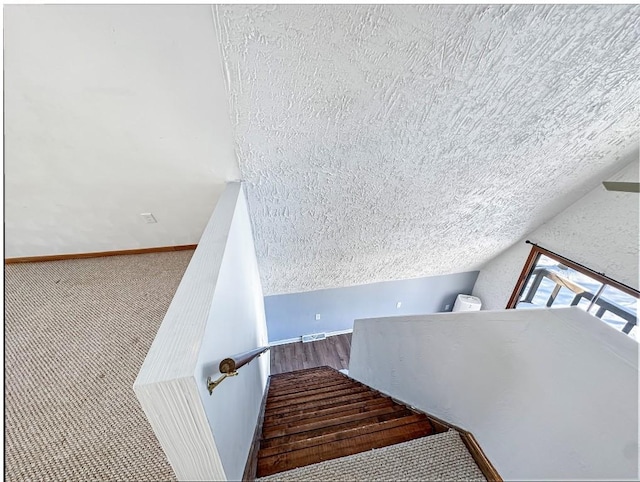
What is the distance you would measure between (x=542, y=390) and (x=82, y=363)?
188cm

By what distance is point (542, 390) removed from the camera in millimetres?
648

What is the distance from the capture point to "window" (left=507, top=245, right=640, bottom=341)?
2.35 meters

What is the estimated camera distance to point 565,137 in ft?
5.08

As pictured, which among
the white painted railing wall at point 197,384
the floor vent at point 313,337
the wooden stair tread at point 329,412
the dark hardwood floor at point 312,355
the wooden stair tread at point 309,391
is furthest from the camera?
the floor vent at point 313,337

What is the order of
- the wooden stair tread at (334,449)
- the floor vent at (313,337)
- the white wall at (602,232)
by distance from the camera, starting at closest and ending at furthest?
1. the wooden stair tread at (334,449)
2. the white wall at (602,232)
3. the floor vent at (313,337)

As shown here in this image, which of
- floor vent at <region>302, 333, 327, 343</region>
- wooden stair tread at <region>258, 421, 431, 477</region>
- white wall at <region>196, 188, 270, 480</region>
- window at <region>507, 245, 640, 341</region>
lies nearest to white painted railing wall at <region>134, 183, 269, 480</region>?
white wall at <region>196, 188, 270, 480</region>

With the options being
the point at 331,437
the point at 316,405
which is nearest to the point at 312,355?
the point at 316,405

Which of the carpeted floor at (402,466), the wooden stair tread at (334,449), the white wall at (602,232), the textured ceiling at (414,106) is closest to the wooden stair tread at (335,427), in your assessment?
the wooden stair tread at (334,449)

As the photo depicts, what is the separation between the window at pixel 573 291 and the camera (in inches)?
92.6

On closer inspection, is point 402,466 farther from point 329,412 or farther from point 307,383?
point 307,383

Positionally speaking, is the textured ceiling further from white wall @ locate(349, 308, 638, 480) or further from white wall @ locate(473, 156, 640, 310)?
white wall @ locate(349, 308, 638, 480)

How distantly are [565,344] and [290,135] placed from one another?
120cm

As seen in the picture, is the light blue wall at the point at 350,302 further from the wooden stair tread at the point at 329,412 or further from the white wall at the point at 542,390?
the white wall at the point at 542,390

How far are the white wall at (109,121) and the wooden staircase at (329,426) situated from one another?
1.29m
